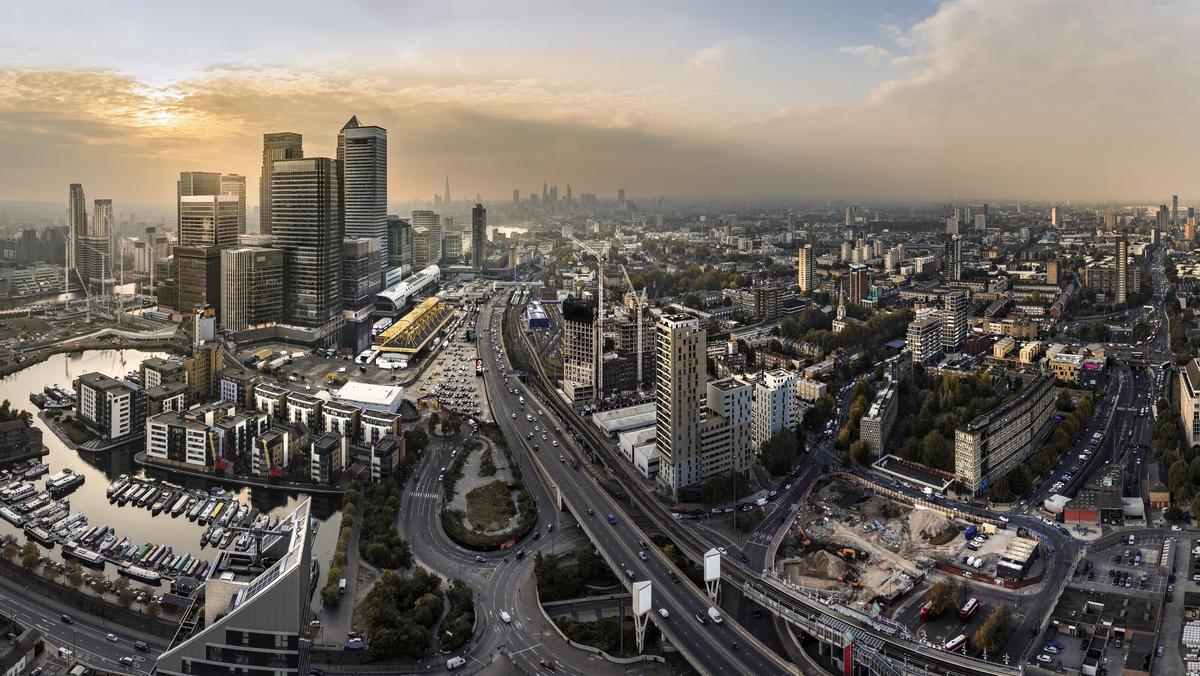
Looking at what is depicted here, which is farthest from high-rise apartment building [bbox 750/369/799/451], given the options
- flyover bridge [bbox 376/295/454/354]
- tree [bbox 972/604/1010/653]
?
flyover bridge [bbox 376/295/454/354]

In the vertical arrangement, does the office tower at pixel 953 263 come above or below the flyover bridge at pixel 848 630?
above

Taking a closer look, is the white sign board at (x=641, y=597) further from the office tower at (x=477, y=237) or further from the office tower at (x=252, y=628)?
the office tower at (x=477, y=237)

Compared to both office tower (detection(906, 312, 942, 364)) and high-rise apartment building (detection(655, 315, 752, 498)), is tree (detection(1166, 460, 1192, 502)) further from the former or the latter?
office tower (detection(906, 312, 942, 364))

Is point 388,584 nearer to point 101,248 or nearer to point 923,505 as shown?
point 923,505

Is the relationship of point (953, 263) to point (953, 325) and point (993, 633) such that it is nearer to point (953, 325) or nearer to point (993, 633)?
point (953, 325)

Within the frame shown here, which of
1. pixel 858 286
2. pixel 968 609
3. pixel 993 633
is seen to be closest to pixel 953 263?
pixel 858 286

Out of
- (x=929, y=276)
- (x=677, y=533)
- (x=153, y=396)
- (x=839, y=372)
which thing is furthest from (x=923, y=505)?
(x=929, y=276)

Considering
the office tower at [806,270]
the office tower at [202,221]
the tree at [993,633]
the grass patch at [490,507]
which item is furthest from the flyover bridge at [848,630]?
the office tower at [806,270]
